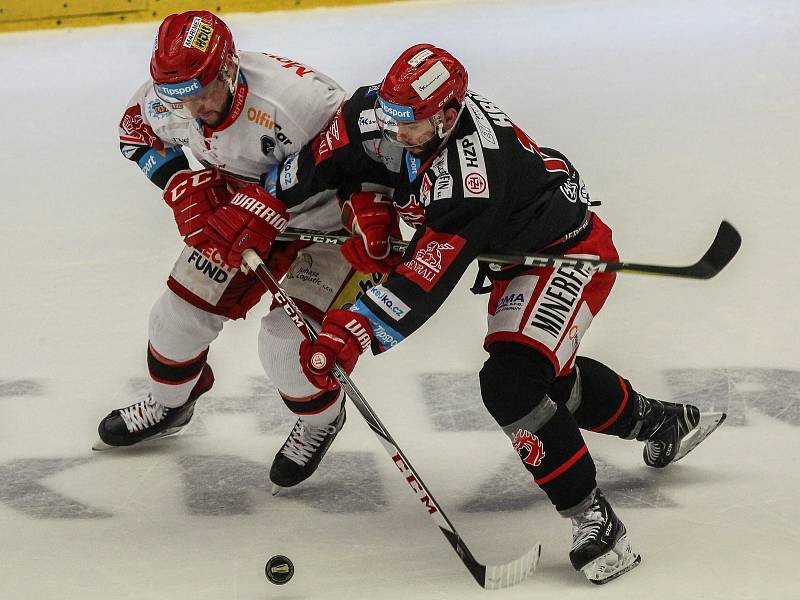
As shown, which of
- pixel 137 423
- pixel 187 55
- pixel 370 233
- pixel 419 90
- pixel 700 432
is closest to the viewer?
pixel 419 90

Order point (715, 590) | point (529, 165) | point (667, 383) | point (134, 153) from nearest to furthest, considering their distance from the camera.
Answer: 1. point (715, 590)
2. point (529, 165)
3. point (134, 153)
4. point (667, 383)

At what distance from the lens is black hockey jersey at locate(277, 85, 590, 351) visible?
2.77m

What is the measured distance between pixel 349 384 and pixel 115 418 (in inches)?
38.3

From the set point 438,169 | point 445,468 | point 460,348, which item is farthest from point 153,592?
point 460,348

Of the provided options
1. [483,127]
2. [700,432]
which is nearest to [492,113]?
[483,127]

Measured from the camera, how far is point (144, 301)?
4.27m

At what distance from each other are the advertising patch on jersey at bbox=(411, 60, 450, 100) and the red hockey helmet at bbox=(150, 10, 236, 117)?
548 mm

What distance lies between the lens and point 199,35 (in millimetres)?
3020

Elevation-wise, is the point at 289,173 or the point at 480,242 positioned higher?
the point at 480,242

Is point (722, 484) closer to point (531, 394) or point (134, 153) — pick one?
point (531, 394)

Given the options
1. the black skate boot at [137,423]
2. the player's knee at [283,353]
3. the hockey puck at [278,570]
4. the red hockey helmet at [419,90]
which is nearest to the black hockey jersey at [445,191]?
the red hockey helmet at [419,90]

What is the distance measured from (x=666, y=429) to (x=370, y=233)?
988 mm

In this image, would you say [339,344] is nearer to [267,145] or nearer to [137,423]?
[267,145]

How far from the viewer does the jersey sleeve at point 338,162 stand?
10.1 feet
